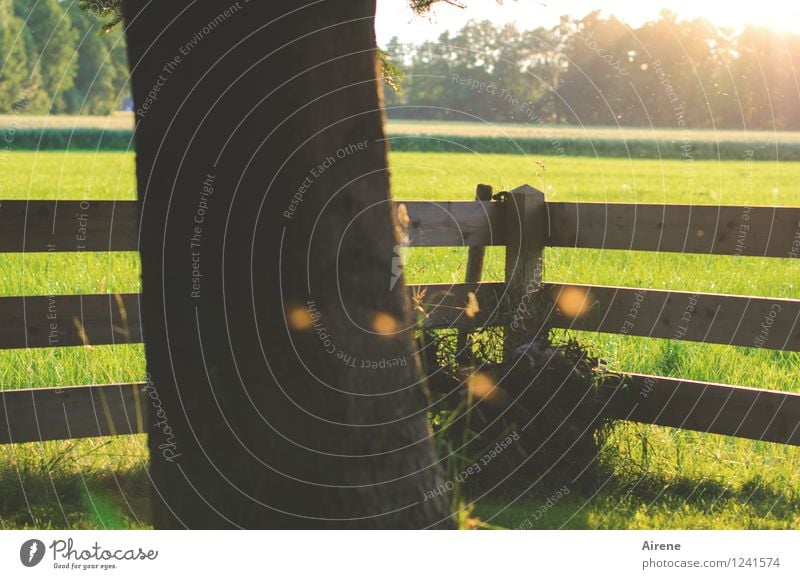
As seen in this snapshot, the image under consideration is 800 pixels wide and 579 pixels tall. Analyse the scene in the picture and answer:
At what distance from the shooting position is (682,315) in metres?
5.36

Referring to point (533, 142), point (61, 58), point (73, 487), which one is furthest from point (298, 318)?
point (61, 58)

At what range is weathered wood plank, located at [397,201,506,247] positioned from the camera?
5695 millimetres

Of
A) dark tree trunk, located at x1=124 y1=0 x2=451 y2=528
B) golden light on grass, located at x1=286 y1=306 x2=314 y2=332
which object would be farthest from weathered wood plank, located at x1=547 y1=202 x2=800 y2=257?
golden light on grass, located at x1=286 y1=306 x2=314 y2=332

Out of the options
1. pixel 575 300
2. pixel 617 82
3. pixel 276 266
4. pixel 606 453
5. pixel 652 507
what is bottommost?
pixel 652 507

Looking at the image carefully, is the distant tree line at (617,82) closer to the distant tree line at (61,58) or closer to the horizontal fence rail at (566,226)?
the distant tree line at (61,58)

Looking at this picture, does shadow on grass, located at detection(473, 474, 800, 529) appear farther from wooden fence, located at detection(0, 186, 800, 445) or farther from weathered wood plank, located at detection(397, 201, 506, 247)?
weathered wood plank, located at detection(397, 201, 506, 247)

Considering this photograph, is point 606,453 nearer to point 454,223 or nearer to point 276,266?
point 454,223

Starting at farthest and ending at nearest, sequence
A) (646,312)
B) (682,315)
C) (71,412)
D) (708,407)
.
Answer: (646,312)
(682,315)
(708,407)
(71,412)

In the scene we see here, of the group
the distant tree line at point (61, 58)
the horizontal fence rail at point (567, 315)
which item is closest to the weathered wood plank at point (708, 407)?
the horizontal fence rail at point (567, 315)

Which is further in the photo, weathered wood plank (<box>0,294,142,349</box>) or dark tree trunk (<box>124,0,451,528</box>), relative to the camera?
weathered wood plank (<box>0,294,142,349</box>)

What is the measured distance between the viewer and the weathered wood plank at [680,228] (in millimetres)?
5152

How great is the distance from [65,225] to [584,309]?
310 centimetres

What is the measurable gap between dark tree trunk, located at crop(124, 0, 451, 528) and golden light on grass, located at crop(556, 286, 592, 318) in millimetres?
2424
